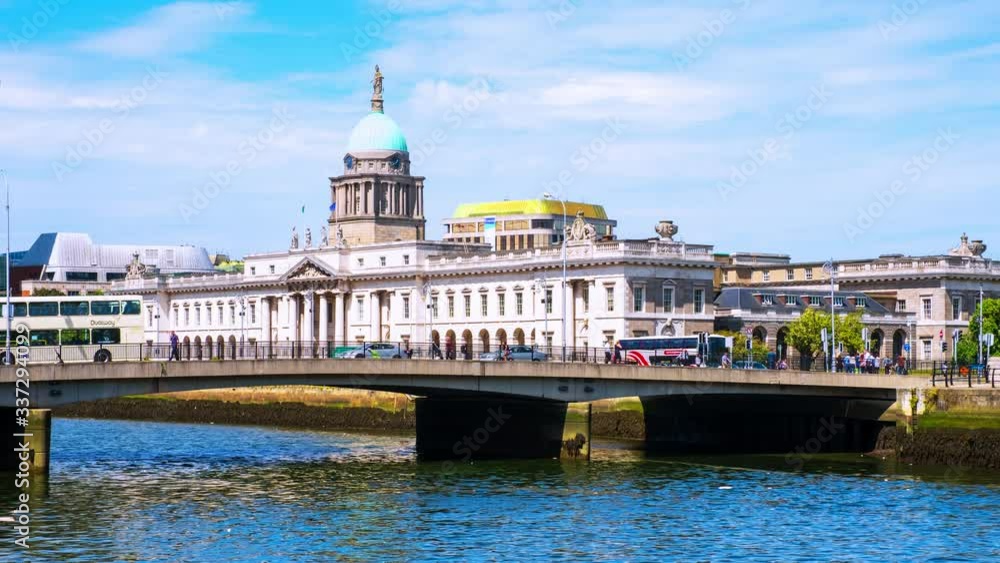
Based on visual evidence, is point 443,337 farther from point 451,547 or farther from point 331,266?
point 451,547

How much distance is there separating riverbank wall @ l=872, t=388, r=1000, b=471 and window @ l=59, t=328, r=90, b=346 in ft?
125

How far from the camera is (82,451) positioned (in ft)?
283

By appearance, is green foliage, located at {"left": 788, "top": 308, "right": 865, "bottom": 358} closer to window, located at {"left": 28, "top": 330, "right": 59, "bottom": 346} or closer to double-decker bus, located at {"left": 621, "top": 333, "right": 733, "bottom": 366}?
double-decker bus, located at {"left": 621, "top": 333, "right": 733, "bottom": 366}

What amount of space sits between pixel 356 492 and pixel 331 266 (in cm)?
10621

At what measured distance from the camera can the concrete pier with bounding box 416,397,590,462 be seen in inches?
3110

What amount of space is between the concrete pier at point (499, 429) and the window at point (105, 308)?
610 inches

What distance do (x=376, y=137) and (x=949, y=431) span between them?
11392 centimetres

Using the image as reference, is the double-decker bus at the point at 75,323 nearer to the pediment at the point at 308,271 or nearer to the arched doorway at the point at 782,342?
the arched doorway at the point at 782,342

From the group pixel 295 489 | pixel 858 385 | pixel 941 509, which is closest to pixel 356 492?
pixel 295 489

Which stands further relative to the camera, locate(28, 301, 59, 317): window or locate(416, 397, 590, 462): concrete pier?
locate(28, 301, 59, 317): window

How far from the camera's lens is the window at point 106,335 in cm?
8350

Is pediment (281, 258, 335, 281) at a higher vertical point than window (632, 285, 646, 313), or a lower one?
higher

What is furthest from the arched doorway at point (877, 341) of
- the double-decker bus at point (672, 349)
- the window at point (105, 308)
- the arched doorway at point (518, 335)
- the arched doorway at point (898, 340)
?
the window at point (105, 308)

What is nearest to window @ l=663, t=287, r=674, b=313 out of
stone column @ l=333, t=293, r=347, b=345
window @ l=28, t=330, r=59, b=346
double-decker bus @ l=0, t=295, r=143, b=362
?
stone column @ l=333, t=293, r=347, b=345
